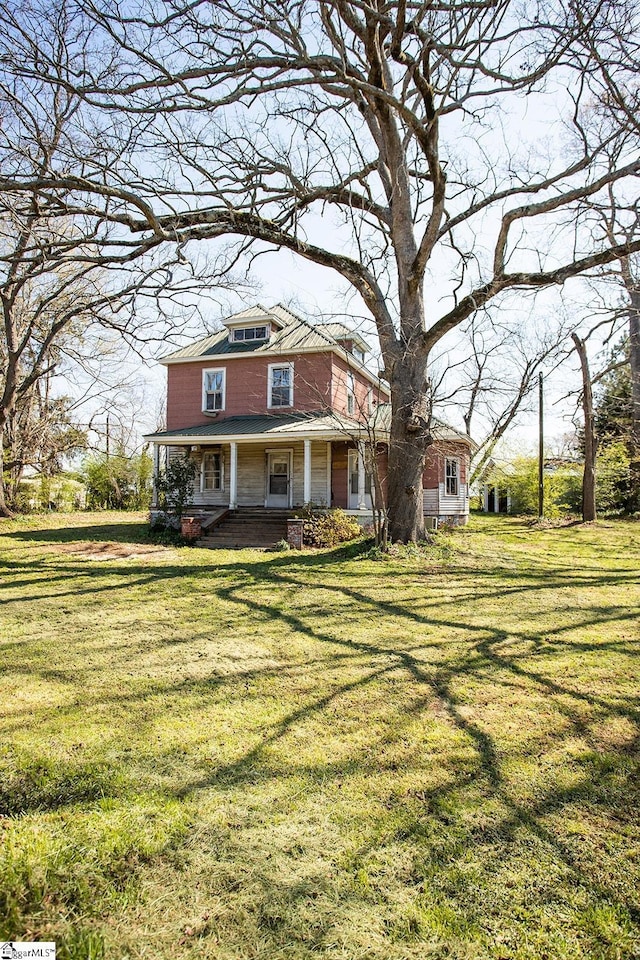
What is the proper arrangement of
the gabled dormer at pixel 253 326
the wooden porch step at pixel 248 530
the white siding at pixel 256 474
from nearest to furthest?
the wooden porch step at pixel 248 530, the white siding at pixel 256 474, the gabled dormer at pixel 253 326

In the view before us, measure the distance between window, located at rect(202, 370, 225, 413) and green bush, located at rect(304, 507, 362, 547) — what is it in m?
7.38

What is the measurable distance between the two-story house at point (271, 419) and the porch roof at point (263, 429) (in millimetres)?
49

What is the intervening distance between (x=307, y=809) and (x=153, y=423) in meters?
39.9

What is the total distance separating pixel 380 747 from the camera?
3.24m

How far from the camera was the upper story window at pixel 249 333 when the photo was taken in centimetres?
1873

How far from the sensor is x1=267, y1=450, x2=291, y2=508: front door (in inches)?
700

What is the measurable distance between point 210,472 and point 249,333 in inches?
215

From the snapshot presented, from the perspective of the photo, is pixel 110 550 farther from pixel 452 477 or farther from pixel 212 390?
pixel 452 477

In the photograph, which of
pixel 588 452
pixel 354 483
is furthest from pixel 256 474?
pixel 588 452

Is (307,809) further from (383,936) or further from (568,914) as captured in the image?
(568,914)

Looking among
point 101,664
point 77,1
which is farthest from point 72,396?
point 101,664

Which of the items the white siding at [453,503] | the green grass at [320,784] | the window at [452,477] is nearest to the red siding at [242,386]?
the window at [452,477]

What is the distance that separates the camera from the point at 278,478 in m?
18.0

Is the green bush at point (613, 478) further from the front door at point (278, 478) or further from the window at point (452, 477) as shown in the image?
the front door at point (278, 478)
